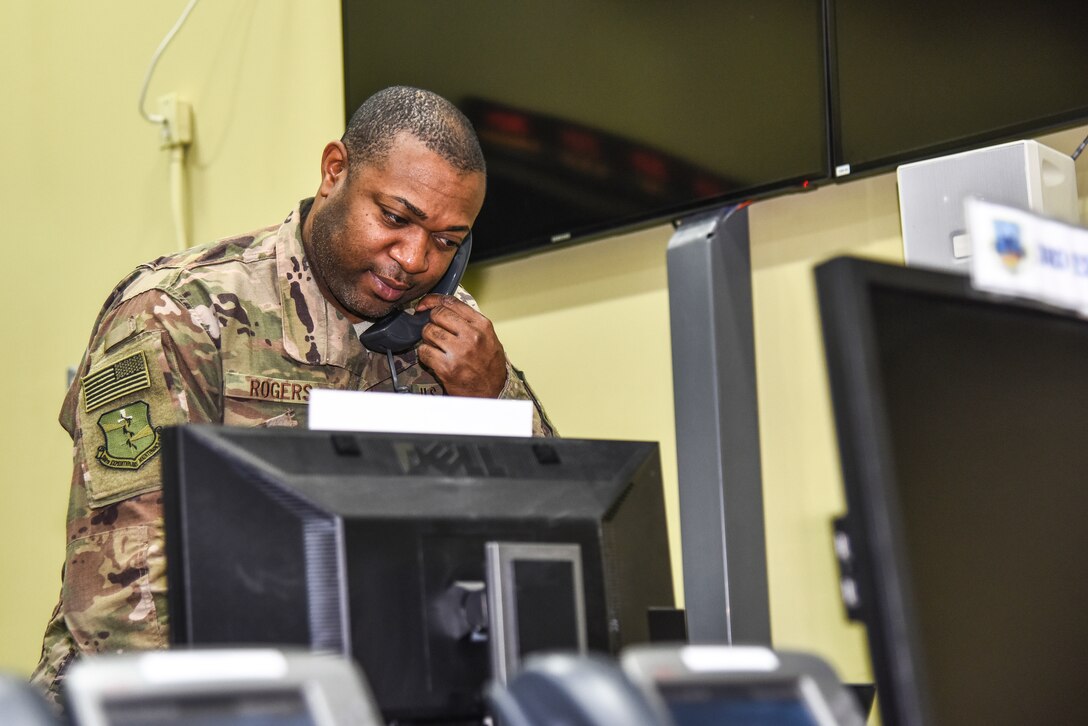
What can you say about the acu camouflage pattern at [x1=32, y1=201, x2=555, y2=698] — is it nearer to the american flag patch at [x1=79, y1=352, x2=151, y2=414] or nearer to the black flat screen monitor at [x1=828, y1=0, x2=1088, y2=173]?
the american flag patch at [x1=79, y1=352, x2=151, y2=414]

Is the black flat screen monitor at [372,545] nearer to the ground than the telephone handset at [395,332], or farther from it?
nearer to the ground

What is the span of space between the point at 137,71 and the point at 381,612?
247cm

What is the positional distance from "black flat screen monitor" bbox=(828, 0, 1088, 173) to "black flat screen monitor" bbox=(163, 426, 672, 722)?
0.99 meters

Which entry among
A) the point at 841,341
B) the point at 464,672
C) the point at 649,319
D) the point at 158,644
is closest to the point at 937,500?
the point at 841,341

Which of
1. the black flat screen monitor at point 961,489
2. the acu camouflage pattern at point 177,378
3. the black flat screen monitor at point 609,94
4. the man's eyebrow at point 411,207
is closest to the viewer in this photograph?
the black flat screen monitor at point 961,489

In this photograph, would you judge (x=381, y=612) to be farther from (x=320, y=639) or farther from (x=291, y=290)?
(x=291, y=290)

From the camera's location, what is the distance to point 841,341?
0.73m

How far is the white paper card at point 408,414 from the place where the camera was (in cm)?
102

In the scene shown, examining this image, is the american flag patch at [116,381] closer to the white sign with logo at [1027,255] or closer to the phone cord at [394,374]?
the phone cord at [394,374]

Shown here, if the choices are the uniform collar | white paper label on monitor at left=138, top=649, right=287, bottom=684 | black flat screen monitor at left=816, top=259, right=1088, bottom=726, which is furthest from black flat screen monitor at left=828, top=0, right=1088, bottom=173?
white paper label on monitor at left=138, top=649, right=287, bottom=684

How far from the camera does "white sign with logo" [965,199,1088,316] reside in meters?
0.75

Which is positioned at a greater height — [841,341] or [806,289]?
[806,289]

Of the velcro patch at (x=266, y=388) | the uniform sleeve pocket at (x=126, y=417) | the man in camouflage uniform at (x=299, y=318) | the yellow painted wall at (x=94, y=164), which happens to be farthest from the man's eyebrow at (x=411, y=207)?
the yellow painted wall at (x=94, y=164)

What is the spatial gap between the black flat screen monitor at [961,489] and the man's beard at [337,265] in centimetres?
114
